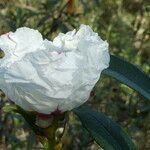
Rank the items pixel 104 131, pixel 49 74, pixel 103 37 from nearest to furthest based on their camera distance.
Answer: pixel 49 74 → pixel 104 131 → pixel 103 37

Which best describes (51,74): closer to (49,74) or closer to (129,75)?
(49,74)

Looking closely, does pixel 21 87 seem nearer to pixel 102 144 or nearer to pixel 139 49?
pixel 102 144

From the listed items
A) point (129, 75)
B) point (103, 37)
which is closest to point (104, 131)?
point (129, 75)

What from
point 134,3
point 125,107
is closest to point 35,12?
point 125,107

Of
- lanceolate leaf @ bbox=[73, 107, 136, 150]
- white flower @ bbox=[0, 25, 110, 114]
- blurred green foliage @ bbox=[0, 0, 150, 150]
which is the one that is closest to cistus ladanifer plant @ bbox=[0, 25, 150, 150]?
white flower @ bbox=[0, 25, 110, 114]

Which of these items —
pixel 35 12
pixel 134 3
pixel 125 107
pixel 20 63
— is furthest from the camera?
pixel 134 3

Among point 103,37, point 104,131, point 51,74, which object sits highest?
point 51,74

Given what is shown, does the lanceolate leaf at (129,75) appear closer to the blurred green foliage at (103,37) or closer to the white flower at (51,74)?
the white flower at (51,74)
